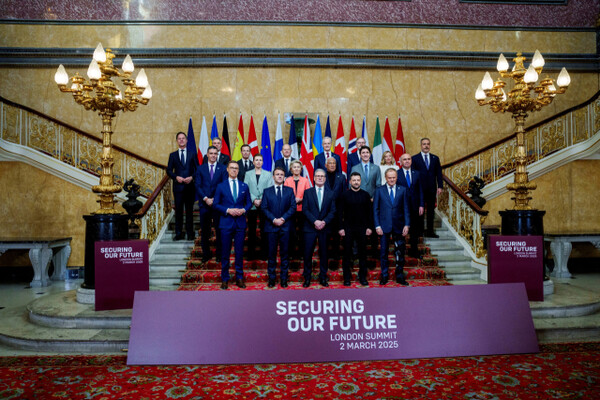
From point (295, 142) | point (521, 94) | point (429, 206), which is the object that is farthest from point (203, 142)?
point (521, 94)

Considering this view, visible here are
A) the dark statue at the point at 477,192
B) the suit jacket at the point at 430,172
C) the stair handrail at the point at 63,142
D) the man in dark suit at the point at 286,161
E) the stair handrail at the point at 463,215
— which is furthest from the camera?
the stair handrail at the point at 63,142

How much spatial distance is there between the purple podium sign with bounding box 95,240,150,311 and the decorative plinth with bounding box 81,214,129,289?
580 mm

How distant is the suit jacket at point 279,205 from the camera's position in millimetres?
5773

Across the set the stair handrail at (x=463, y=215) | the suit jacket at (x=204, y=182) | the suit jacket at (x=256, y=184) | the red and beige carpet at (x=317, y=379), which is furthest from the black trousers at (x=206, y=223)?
the stair handrail at (x=463, y=215)

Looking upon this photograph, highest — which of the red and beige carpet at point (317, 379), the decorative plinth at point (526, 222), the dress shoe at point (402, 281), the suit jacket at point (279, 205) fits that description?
the suit jacket at point (279, 205)

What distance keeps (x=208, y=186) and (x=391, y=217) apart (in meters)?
2.72

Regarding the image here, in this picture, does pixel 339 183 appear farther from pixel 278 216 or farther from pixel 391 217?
pixel 278 216

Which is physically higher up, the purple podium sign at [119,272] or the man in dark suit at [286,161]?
the man in dark suit at [286,161]

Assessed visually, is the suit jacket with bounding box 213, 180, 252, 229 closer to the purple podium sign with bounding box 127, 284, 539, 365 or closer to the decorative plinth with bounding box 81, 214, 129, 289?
the decorative plinth with bounding box 81, 214, 129, 289

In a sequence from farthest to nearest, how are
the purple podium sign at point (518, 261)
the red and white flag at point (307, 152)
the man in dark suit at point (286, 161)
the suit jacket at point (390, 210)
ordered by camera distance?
the red and white flag at point (307, 152) < the man in dark suit at point (286, 161) < the suit jacket at point (390, 210) < the purple podium sign at point (518, 261)

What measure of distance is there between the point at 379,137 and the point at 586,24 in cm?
620

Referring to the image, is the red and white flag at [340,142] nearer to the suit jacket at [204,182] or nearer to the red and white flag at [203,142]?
Answer: the red and white flag at [203,142]

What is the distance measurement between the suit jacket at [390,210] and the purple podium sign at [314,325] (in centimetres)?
193

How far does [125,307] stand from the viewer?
17.2 feet
